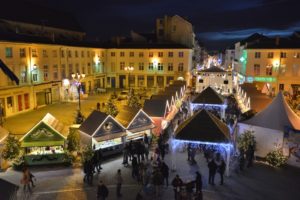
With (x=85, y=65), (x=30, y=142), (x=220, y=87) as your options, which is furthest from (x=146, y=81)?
(x=30, y=142)

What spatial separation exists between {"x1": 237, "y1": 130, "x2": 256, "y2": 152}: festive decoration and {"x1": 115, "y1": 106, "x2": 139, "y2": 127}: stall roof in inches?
264

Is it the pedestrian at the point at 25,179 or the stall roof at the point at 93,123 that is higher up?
the stall roof at the point at 93,123

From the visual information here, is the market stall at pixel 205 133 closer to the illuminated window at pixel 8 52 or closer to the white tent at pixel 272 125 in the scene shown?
the white tent at pixel 272 125

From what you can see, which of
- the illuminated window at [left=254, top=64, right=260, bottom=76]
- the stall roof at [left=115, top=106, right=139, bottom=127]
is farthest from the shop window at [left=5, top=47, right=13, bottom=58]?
the illuminated window at [left=254, top=64, right=260, bottom=76]

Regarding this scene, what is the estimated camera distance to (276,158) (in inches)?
634

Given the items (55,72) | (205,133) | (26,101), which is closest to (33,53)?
(55,72)

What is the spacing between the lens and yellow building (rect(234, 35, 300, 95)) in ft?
144

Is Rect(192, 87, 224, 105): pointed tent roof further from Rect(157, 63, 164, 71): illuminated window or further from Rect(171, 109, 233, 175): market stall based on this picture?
Rect(157, 63, 164, 71): illuminated window

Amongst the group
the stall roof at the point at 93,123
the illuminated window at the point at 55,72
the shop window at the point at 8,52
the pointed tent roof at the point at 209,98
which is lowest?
the stall roof at the point at 93,123

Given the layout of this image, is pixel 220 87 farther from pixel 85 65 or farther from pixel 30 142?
pixel 30 142

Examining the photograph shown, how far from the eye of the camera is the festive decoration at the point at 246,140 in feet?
54.5

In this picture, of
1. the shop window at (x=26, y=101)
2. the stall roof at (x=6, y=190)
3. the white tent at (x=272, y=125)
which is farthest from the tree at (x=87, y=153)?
the shop window at (x=26, y=101)

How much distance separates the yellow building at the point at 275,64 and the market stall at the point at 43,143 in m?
34.0

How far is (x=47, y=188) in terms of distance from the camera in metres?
13.6
